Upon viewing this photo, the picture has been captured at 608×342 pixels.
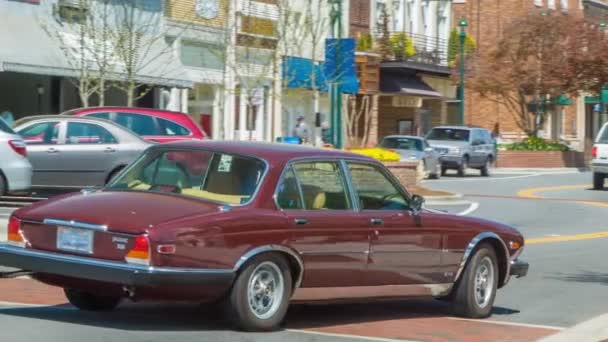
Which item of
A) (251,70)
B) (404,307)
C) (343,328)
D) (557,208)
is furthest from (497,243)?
(251,70)

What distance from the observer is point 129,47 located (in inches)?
1330

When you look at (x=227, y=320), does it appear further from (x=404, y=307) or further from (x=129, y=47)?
(x=129, y=47)

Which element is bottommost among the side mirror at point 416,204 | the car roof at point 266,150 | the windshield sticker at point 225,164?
the side mirror at point 416,204

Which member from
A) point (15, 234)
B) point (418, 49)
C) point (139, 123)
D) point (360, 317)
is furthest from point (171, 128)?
point (418, 49)

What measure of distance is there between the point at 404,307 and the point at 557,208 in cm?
1794

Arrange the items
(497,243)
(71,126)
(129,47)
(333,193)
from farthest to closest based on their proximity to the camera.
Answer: (129,47), (71,126), (497,243), (333,193)

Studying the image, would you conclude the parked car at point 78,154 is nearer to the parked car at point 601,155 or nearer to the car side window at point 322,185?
the car side window at point 322,185

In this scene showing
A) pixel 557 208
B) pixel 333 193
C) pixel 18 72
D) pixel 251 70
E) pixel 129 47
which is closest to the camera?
pixel 333 193

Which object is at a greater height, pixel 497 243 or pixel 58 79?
pixel 58 79

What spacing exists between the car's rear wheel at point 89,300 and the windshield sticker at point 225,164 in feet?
4.38

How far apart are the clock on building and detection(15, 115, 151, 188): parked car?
64.2 ft

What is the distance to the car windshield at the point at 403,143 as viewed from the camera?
4109cm

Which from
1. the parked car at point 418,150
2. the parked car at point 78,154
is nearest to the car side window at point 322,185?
the parked car at point 78,154

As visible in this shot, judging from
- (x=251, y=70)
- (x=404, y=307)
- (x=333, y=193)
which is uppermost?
(x=251, y=70)
